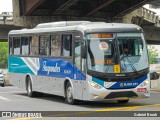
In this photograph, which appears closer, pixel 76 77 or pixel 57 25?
pixel 76 77

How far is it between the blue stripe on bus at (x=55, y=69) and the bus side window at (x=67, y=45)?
0.33 metres

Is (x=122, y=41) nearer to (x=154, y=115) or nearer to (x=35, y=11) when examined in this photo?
(x=154, y=115)

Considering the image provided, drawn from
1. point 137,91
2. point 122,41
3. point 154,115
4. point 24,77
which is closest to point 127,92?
point 137,91

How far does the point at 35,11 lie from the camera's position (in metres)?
43.0

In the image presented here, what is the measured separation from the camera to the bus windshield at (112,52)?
1680 cm

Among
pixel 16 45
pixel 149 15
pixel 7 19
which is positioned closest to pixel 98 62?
pixel 16 45

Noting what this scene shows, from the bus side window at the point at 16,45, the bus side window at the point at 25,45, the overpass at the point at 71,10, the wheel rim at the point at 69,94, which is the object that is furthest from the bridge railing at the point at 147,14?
the wheel rim at the point at 69,94

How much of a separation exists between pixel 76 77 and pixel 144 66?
2.41m

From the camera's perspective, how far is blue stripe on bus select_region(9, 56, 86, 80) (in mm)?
17828

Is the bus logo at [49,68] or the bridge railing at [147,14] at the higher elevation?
the bridge railing at [147,14]

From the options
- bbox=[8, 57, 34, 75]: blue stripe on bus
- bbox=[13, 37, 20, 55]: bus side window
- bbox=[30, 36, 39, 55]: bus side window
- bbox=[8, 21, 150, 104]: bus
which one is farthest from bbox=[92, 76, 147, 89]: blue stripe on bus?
bbox=[13, 37, 20, 55]: bus side window

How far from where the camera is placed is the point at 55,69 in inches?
776

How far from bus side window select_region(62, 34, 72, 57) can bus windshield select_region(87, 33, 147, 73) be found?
142 cm

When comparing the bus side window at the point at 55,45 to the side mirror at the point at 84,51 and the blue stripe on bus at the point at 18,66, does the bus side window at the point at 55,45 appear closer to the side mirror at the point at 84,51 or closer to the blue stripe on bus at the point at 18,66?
the side mirror at the point at 84,51
